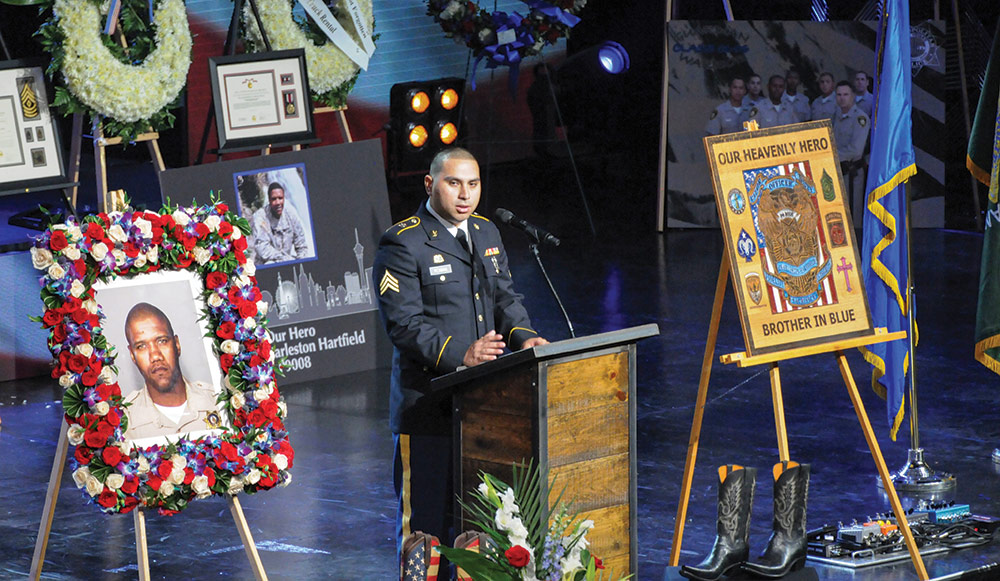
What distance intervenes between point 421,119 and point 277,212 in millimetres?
2532

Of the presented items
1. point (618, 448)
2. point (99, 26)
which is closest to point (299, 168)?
point (99, 26)

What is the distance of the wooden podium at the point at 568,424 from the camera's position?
11.4 ft

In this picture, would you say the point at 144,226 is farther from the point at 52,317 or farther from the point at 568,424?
the point at 568,424

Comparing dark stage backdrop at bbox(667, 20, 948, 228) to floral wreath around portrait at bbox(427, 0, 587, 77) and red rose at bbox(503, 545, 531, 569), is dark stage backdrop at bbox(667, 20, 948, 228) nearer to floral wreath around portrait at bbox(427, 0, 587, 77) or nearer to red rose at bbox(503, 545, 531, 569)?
floral wreath around portrait at bbox(427, 0, 587, 77)

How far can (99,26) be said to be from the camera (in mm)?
6492

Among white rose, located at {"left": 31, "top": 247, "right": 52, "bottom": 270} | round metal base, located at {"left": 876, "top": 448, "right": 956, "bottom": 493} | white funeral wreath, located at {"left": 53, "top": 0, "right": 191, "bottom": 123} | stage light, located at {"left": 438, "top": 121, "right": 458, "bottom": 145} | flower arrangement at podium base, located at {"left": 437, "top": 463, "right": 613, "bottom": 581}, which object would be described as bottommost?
round metal base, located at {"left": 876, "top": 448, "right": 956, "bottom": 493}

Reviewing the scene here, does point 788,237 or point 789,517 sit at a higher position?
point 788,237

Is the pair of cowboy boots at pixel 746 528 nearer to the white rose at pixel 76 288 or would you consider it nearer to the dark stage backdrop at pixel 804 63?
the white rose at pixel 76 288

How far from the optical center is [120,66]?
6.52m

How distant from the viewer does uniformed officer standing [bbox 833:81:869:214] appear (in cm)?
1063

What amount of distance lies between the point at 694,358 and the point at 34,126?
3538mm

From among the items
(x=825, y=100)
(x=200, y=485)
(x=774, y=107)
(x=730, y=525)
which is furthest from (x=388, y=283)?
(x=825, y=100)

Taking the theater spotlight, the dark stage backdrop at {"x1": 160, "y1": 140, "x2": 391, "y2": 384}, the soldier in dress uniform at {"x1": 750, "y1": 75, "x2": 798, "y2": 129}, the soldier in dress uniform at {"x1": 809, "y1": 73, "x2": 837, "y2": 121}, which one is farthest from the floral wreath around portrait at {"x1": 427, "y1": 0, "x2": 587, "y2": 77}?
the dark stage backdrop at {"x1": 160, "y1": 140, "x2": 391, "y2": 384}

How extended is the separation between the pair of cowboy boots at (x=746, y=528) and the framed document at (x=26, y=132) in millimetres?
4024
